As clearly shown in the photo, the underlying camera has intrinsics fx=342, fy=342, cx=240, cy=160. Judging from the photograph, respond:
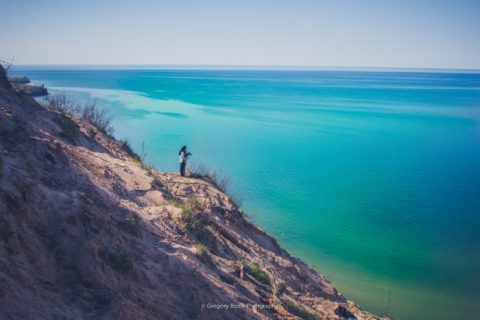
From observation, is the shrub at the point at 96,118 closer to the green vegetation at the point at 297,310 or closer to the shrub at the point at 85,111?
the shrub at the point at 85,111

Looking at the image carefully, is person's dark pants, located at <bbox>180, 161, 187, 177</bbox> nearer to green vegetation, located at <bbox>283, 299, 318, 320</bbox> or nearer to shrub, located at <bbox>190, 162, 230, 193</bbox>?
shrub, located at <bbox>190, 162, 230, 193</bbox>

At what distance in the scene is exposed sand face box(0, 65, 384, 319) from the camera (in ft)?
18.0

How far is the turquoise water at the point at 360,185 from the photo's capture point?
18.3 metres

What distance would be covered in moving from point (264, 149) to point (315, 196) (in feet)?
44.7

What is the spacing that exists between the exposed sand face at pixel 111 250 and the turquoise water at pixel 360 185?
303 inches

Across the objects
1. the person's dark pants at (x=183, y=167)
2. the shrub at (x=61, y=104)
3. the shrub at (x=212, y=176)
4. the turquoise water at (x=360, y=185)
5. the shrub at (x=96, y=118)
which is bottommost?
the turquoise water at (x=360, y=185)

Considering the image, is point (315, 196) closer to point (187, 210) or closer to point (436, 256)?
point (436, 256)

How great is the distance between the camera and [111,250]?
6.77 metres

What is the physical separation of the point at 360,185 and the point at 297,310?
23.4 meters

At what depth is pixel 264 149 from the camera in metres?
41.0

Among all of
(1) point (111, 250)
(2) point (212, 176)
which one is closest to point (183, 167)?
(2) point (212, 176)

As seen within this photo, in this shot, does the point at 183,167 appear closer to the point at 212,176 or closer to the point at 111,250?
the point at 212,176

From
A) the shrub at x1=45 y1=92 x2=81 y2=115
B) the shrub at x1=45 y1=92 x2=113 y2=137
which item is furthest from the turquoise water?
the shrub at x1=45 y1=92 x2=81 y2=115

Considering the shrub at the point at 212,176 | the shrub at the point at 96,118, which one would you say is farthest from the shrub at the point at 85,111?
the shrub at the point at 212,176
